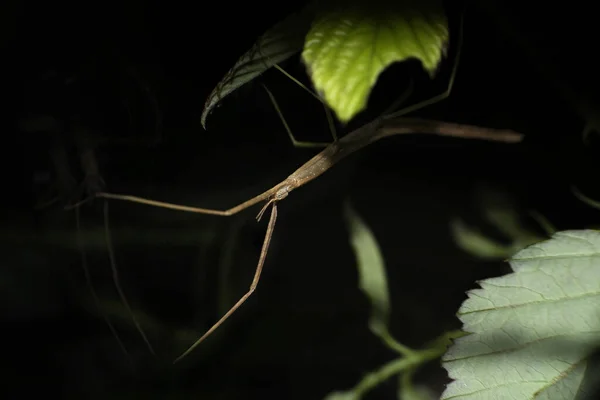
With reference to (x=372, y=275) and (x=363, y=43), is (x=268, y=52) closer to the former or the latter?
(x=363, y=43)

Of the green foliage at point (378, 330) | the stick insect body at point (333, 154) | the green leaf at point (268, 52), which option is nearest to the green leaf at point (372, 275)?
the green foliage at point (378, 330)

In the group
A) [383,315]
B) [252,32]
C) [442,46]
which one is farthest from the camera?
[383,315]

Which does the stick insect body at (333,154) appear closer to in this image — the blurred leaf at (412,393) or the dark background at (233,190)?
the dark background at (233,190)

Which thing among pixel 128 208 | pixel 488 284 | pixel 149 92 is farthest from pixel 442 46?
pixel 128 208

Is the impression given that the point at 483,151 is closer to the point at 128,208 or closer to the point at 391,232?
the point at 391,232

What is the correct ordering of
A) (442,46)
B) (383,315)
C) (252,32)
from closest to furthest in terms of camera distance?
(442,46) → (252,32) → (383,315)

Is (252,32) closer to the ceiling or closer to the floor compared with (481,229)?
closer to the ceiling

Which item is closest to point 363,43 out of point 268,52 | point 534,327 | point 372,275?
point 268,52
